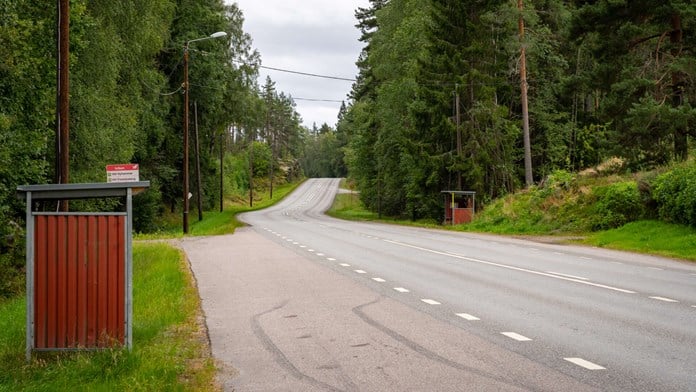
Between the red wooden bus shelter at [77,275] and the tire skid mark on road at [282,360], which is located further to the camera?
the red wooden bus shelter at [77,275]

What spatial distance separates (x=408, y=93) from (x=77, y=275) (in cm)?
4231

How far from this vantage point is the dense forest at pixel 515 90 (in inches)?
1121

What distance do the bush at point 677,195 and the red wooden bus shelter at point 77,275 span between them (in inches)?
717

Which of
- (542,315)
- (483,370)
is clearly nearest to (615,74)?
(542,315)

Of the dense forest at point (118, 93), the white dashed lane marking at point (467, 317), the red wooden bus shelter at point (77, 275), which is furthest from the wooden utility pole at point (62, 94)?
the white dashed lane marking at point (467, 317)

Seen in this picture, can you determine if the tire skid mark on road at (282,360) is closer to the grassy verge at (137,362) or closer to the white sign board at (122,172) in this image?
the grassy verge at (137,362)

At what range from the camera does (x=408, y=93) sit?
47688mm

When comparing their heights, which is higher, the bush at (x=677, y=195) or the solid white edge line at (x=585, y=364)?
the bush at (x=677, y=195)

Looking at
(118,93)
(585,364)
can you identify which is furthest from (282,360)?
(118,93)

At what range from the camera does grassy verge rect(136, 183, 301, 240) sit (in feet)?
109

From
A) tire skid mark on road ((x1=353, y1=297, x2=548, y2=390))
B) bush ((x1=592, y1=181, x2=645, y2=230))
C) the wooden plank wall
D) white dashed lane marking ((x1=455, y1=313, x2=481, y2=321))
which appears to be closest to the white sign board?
tire skid mark on road ((x1=353, y1=297, x2=548, y2=390))

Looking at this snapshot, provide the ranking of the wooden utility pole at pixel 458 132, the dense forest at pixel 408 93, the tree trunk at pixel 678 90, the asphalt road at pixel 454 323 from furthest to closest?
the wooden utility pole at pixel 458 132 < the tree trunk at pixel 678 90 < the dense forest at pixel 408 93 < the asphalt road at pixel 454 323

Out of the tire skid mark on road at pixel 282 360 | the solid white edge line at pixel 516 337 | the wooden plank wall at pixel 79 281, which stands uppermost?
the wooden plank wall at pixel 79 281

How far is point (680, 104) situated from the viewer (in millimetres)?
28234
